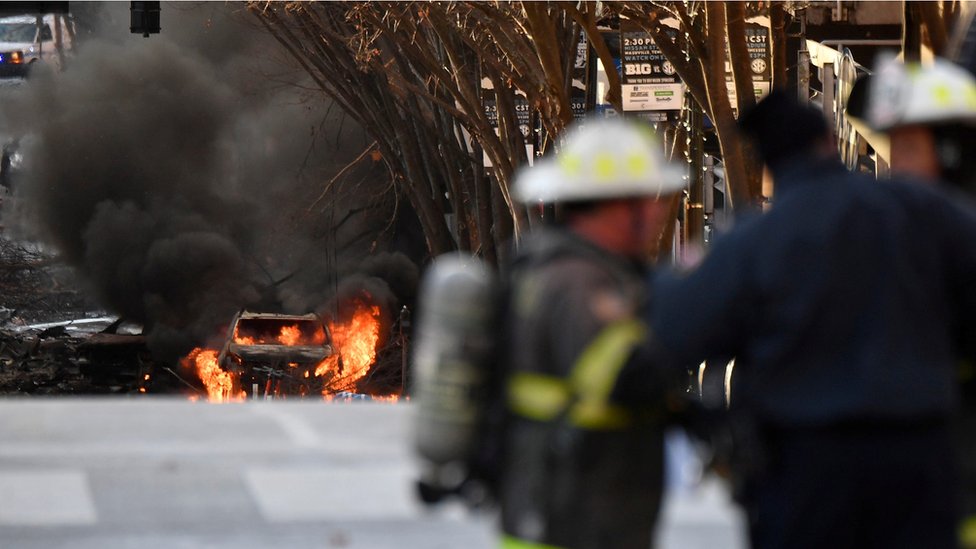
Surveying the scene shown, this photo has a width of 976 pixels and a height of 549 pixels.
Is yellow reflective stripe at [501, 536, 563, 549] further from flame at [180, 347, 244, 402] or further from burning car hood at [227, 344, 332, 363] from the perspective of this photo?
flame at [180, 347, 244, 402]

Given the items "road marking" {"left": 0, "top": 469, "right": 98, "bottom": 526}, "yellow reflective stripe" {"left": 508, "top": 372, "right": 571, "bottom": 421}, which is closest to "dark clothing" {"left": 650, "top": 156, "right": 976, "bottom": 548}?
"yellow reflective stripe" {"left": 508, "top": 372, "right": 571, "bottom": 421}

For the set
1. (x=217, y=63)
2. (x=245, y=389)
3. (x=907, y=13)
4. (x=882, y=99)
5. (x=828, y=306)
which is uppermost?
(x=217, y=63)

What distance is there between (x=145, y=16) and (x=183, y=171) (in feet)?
106

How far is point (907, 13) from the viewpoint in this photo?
1098cm

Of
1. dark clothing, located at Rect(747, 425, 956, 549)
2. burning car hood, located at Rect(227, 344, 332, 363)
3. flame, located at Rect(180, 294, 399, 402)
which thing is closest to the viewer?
dark clothing, located at Rect(747, 425, 956, 549)

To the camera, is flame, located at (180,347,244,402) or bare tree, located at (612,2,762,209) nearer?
bare tree, located at (612,2,762,209)

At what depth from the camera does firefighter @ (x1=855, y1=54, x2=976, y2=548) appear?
11.8 ft

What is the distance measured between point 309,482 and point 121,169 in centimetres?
4307

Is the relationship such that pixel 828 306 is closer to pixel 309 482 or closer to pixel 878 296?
pixel 878 296

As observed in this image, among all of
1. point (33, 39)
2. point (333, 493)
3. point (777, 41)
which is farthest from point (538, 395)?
point (33, 39)

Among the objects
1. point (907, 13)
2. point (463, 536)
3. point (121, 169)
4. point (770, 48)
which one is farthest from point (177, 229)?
point (463, 536)

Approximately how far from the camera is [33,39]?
5091 cm

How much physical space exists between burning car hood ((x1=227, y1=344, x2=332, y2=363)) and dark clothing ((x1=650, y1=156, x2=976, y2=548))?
100 feet

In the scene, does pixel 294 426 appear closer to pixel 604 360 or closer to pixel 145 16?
pixel 604 360
